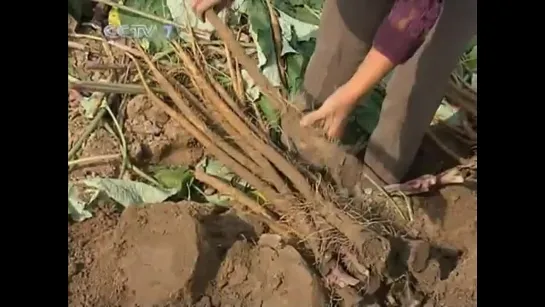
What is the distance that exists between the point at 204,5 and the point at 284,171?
20 centimetres

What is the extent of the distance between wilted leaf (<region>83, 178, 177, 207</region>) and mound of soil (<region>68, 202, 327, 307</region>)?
0.04ft

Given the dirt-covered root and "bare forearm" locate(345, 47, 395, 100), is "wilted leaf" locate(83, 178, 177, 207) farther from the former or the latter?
"bare forearm" locate(345, 47, 395, 100)

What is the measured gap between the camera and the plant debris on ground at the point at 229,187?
2.61ft

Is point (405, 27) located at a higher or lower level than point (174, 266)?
higher

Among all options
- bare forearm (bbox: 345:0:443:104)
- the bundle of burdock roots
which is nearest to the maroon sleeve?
bare forearm (bbox: 345:0:443:104)

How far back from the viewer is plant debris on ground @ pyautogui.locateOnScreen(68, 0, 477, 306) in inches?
31.3

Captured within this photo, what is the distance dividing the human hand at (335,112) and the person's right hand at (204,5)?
0.15 m

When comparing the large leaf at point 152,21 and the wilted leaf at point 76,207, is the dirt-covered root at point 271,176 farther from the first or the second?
the wilted leaf at point 76,207

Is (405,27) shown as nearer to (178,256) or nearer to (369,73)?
(369,73)

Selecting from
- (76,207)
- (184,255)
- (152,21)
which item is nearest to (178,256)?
(184,255)

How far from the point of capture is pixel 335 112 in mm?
823

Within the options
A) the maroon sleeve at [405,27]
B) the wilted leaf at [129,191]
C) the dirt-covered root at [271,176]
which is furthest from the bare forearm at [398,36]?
the wilted leaf at [129,191]
